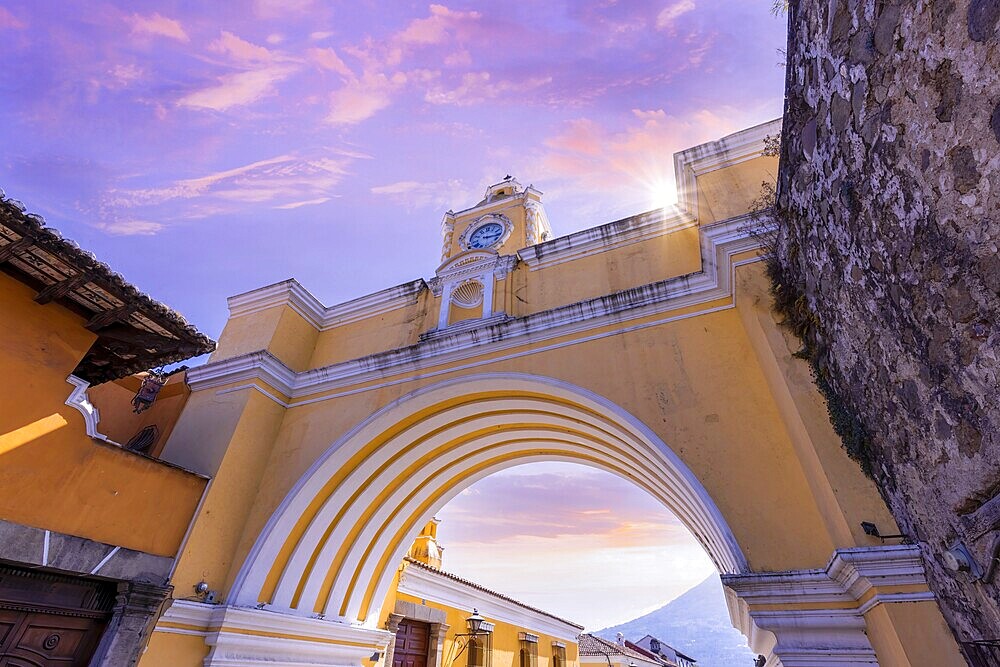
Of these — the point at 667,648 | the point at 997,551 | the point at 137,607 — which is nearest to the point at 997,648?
the point at 997,551

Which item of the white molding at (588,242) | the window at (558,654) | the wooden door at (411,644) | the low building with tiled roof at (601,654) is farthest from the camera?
the low building with tiled roof at (601,654)

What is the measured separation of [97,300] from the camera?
4406 millimetres

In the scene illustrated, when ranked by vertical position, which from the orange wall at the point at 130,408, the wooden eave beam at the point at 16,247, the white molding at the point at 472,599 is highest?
the orange wall at the point at 130,408

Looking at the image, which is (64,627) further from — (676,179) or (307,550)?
(676,179)

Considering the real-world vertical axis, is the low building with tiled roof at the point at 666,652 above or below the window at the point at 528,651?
above

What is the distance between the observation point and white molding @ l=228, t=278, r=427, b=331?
704 cm

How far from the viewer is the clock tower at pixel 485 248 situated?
6.48 m

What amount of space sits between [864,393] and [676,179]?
4.14m

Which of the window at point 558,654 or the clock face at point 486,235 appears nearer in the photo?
the clock face at point 486,235

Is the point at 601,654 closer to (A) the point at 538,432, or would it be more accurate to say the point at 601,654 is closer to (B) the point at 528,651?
(B) the point at 528,651

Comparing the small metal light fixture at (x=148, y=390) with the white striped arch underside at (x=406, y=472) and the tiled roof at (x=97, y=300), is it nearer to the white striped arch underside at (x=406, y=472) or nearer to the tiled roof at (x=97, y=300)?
the tiled roof at (x=97, y=300)

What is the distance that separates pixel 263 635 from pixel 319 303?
13.8 ft

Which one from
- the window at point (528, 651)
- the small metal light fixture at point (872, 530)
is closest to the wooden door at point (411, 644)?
the window at point (528, 651)

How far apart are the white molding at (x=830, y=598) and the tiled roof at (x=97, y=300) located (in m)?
4.99
